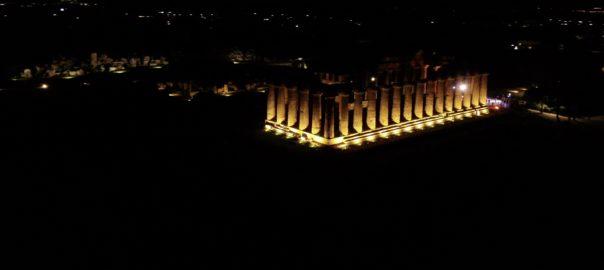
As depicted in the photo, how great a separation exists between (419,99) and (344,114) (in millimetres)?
4887

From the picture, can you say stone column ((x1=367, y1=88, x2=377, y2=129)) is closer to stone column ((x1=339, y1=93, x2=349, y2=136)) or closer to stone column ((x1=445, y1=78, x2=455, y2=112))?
stone column ((x1=339, y1=93, x2=349, y2=136))

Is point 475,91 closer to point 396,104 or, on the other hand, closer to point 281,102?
point 396,104

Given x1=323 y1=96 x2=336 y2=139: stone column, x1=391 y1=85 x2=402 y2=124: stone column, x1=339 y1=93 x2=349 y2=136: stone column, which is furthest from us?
x1=391 y1=85 x2=402 y2=124: stone column

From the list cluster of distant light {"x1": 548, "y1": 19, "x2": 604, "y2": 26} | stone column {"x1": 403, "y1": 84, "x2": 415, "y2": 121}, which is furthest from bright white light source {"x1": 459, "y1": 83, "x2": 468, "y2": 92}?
cluster of distant light {"x1": 548, "y1": 19, "x2": 604, "y2": 26}

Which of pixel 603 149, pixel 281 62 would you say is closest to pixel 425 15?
pixel 281 62

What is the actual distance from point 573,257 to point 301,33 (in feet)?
163

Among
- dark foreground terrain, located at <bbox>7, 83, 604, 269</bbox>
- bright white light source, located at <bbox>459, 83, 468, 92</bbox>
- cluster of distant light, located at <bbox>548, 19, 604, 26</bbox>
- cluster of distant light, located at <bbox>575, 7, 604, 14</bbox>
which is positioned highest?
cluster of distant light, located at <bbox>575, 7, 604, 14</bbox>

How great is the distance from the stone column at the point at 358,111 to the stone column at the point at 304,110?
74.9 inches

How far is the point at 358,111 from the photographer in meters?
21.2

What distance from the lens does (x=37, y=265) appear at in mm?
12312

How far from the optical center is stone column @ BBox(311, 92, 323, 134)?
67.0 feet

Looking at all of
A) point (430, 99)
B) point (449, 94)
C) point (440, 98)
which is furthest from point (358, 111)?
point (449, 94)

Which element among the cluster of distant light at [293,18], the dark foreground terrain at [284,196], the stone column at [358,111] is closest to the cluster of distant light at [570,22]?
the cluster of distant light at [293,18]

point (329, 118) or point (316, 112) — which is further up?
point (316, 112)
